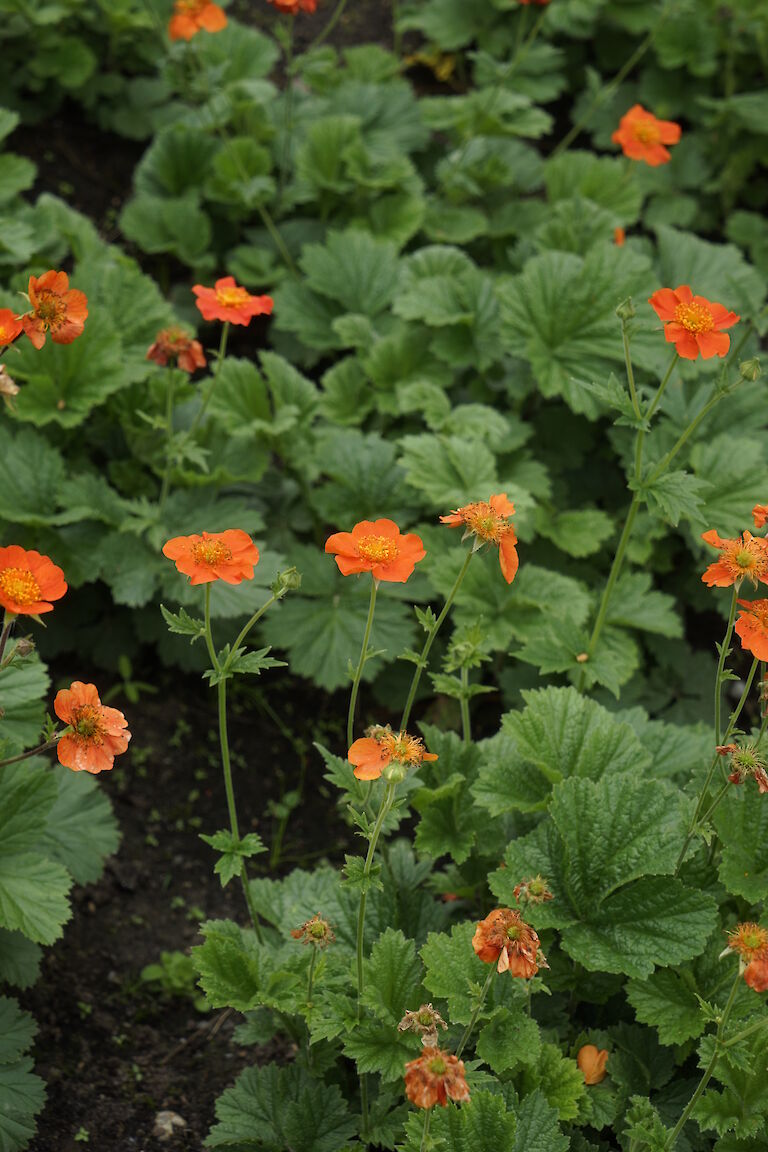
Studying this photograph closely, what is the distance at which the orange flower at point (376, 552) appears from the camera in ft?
7.78

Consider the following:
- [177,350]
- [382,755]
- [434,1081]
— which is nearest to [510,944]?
[434,1081]

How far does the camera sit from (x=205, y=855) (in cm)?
367

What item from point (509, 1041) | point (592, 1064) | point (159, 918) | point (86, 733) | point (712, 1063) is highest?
point (86, 733)

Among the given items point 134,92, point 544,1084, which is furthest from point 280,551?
point 134,92

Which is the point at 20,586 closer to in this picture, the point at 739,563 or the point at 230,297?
the point at 230,297

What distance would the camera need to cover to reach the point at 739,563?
2447mm

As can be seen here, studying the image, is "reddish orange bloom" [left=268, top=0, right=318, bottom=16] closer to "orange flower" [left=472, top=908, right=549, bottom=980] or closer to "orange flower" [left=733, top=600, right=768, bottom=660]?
"orange flower" [left=733, top=600, right=768, bottom=660]

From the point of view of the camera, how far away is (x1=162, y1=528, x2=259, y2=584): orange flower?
2355 mm

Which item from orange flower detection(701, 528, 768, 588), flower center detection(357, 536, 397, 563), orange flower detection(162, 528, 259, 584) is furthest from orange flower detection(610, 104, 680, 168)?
orange flower detection(162, 528, 259, 584)

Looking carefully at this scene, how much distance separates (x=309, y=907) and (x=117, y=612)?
1.46 meters

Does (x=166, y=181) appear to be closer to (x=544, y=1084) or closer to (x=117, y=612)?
(x=117, y=612)

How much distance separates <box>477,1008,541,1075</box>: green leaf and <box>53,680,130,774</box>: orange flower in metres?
0.99

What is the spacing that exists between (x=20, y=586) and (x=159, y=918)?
149 cm

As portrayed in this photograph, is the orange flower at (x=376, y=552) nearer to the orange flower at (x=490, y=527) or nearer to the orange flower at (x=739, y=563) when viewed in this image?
the orange flower at (x=490, y=527)
